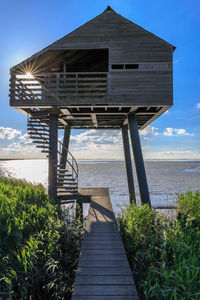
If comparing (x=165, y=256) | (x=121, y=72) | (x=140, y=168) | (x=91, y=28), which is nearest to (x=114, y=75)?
(x=121, y=72)

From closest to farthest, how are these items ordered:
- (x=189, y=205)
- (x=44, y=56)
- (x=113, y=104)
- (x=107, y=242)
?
(x=107, y=242)
(x=189, y=205)
(x=113, y=104)
(x=44, y=56)

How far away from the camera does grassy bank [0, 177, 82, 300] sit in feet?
11.4

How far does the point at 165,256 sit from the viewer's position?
4.15m

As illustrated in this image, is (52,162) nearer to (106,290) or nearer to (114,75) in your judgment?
(114,75)

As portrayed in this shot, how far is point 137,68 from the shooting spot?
9.37 metres

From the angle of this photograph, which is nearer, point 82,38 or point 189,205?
point 189,205

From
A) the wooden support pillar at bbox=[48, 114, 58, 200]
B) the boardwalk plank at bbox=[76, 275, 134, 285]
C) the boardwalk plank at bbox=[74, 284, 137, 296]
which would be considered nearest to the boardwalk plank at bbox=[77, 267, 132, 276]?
the boardwalk plank at bbox=[76, 275, 134, 285]

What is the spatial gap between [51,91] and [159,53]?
5.70 metres

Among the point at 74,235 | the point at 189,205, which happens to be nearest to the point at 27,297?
the point at 74,235

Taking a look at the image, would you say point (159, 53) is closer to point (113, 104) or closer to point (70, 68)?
point (113, 104)

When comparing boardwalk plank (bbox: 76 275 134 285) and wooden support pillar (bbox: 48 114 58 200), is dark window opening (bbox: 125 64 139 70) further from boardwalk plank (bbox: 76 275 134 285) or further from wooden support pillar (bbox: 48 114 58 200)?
boardwalk plank (bbox: 76 275 134 285)

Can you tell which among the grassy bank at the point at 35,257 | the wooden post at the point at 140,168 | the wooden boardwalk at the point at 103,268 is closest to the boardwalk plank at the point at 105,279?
the wooden boardwalk at the point at 103,268

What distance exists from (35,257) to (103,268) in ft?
4.90

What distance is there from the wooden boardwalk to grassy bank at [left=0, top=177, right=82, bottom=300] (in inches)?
15.9
